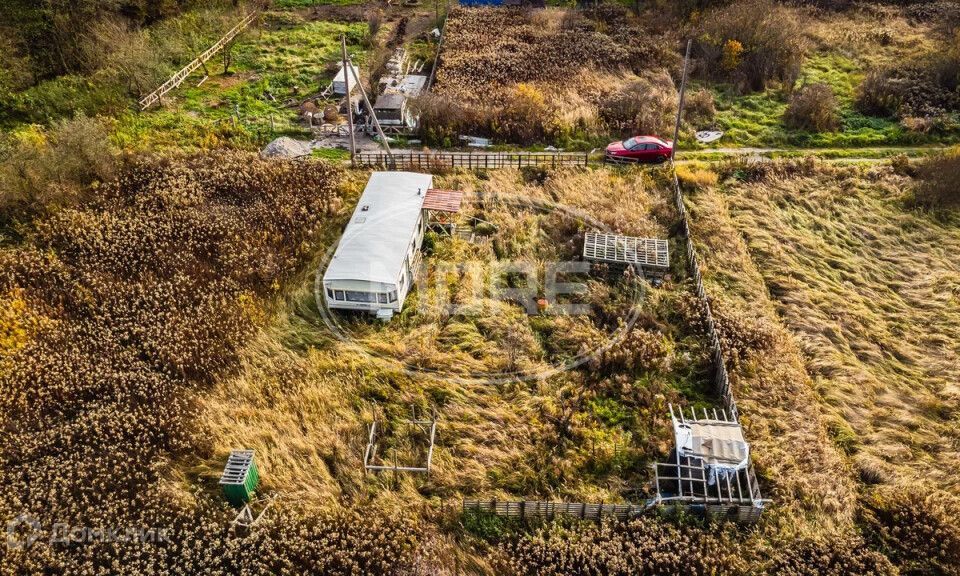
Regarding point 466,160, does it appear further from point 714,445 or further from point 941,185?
point 941,185

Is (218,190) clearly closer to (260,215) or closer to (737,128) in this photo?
(260,215)

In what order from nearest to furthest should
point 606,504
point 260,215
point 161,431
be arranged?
1. point 606,504
2. point 161,431
3. point 260,215

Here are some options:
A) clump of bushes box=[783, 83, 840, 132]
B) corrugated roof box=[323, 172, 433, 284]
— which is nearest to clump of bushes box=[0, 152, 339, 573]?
corrugated roof box=[323, 172, 433, 284]

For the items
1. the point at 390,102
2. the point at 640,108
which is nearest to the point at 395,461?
the point at 390,102

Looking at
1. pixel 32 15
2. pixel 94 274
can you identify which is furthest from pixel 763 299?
pixel 32 15

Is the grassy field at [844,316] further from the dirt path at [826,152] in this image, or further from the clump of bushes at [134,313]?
the clump of bushes at [134,313]

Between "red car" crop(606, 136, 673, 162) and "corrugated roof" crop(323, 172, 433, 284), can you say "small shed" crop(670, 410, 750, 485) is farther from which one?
"red car" crop(606, 136, 673, 162)
